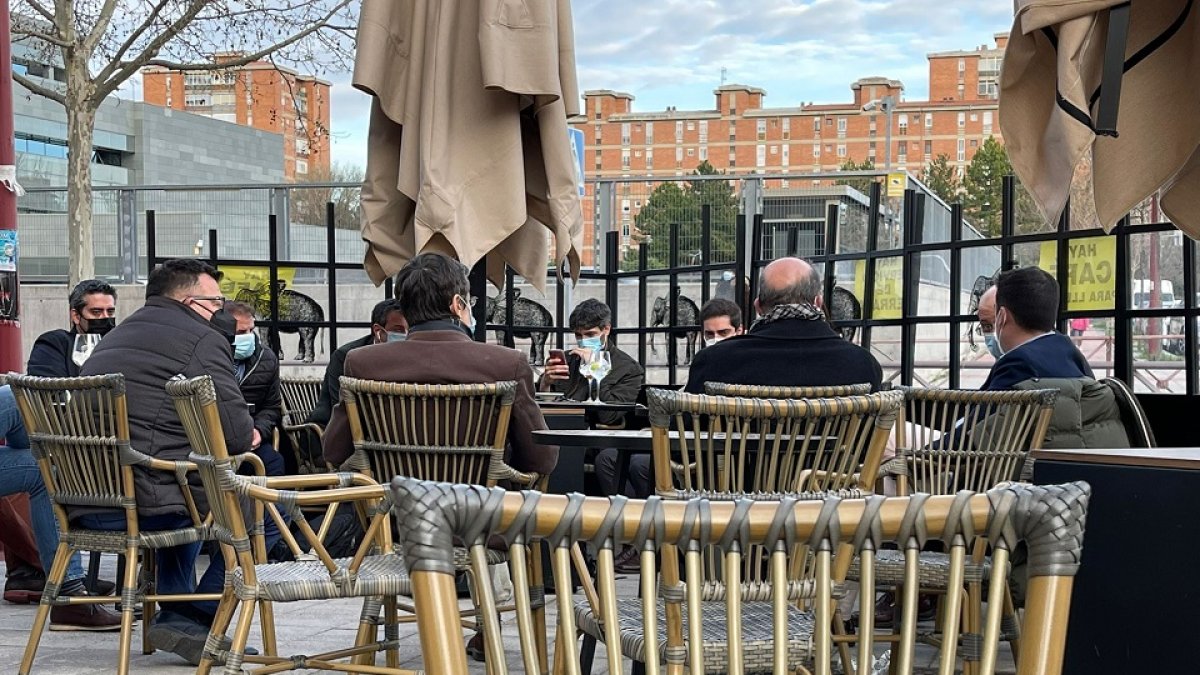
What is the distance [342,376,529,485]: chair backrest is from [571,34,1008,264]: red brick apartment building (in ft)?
377

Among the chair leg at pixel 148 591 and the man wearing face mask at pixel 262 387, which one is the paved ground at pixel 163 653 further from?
the man wearing face mask at pixel 262 387

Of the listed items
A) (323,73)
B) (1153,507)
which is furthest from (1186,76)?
(323,73)

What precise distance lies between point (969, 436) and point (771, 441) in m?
1.19

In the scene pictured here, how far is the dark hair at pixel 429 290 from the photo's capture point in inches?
186

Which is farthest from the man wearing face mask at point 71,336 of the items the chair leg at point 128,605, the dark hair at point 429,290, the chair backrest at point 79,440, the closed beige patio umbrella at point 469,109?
the dark hair at point 429,290

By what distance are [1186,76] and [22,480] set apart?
4759 millimetres

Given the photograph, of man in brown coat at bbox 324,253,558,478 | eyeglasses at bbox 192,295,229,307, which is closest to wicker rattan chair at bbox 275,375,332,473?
eyeglasses at bbox 192,295,229,307

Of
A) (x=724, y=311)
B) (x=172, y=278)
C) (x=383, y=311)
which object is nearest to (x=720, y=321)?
(x=724, y=311)

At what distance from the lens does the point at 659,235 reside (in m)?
13.5

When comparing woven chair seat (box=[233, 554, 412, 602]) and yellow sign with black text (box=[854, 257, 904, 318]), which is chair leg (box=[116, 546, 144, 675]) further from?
yellow sign with black text (box=[854, 257, 904, 318])

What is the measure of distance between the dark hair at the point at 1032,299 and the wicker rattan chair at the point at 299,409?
4.29 metres

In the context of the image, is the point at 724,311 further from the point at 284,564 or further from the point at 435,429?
the point at 284,564

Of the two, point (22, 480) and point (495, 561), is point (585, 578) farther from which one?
point (22, 480)

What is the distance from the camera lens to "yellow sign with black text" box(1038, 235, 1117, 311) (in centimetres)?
656
